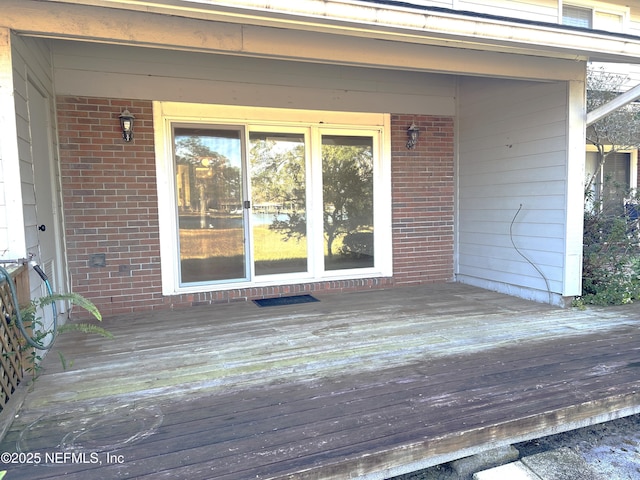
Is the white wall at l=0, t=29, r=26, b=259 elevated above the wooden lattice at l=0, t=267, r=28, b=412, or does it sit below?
above

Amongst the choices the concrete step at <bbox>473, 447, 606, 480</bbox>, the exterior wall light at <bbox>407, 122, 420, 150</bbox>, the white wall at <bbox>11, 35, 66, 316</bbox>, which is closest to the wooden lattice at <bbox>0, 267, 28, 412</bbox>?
the white wall at <bbox>11, 35, 66, 316</bbox>

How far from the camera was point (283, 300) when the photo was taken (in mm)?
4801

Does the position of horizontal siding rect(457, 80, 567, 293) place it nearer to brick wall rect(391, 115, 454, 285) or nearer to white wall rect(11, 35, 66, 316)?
brick wall rect(391, 115, 454, 285)

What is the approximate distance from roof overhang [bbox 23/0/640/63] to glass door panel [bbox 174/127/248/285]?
2014mm

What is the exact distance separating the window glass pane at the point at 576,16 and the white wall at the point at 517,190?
2067mm

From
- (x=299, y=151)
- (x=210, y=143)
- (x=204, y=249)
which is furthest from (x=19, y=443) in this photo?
(x=299, y=151)

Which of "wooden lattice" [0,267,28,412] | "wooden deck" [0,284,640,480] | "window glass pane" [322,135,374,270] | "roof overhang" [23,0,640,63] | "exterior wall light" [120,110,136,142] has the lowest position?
"wooden deck" [0,284,640,480]

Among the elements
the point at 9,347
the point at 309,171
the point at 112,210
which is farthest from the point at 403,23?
the point at 112,210

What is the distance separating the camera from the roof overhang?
8.26ft

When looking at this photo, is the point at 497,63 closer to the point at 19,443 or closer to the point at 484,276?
the point at 484,276

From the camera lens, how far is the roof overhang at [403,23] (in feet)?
8.26

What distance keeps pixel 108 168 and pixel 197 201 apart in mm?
924

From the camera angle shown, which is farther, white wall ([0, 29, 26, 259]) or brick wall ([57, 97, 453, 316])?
brick wall ([57, 97, 453, 316])

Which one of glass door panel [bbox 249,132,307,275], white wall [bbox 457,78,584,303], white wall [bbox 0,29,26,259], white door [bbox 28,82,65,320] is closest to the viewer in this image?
white wall [bbox 0,29,26,259]
